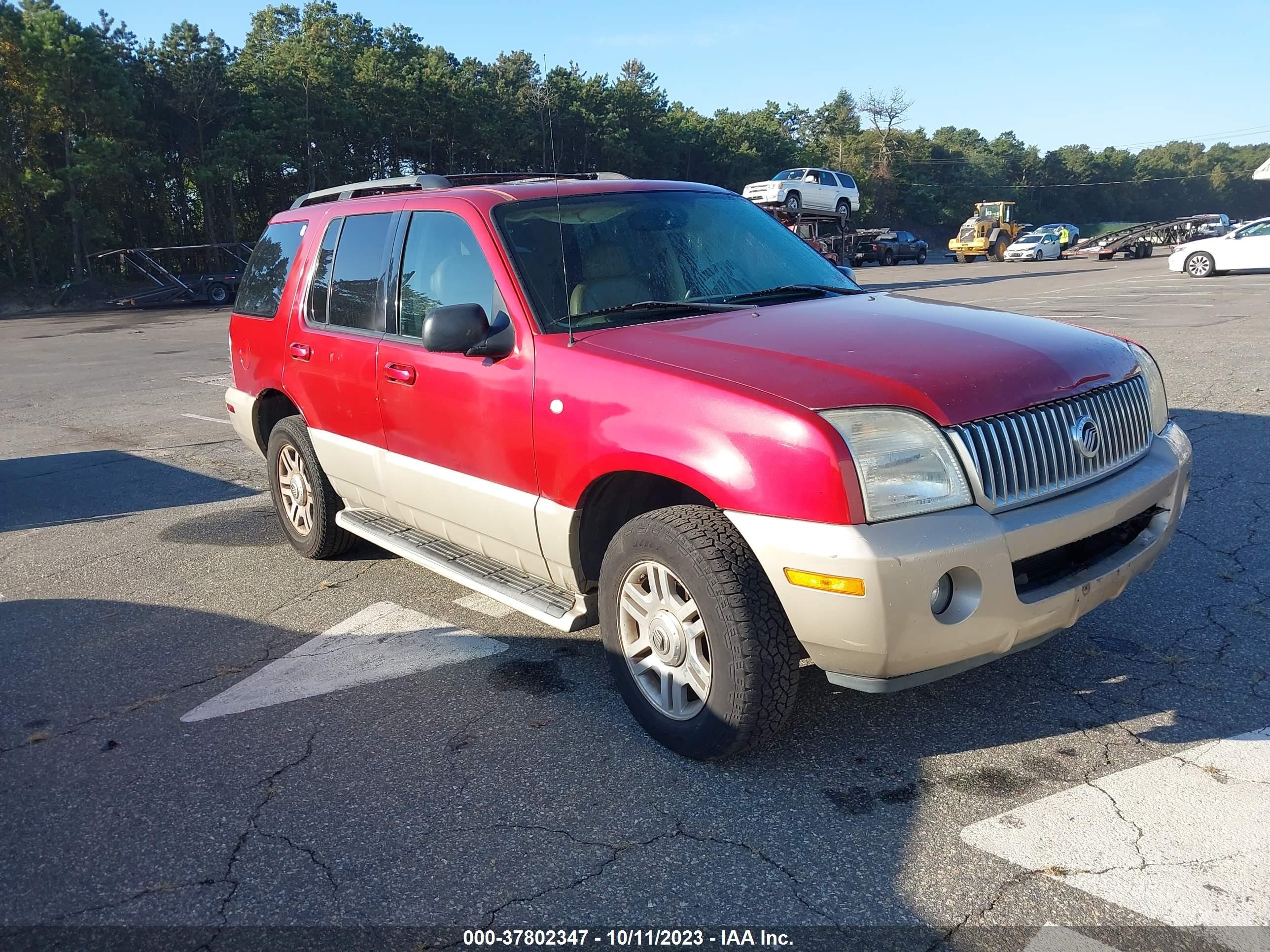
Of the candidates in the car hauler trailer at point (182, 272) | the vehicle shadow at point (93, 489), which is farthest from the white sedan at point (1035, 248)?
the vehicle shadow at point (93, 489)

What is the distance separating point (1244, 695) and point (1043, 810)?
1168 millimetres

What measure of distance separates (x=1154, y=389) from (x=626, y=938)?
2.84m

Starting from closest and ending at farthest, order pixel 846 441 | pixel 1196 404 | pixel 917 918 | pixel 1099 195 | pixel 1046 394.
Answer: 1. pixel 917 918
2. pixel 846 441
3. pixel 1046 394
4. pixel 1196 404
5. pixel 1099 195

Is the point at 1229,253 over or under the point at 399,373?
over

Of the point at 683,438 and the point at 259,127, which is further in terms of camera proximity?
the point at 259,127

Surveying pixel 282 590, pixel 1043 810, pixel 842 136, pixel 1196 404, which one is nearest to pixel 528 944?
pixel 1043 810

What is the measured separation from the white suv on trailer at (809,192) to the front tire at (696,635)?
30810mm

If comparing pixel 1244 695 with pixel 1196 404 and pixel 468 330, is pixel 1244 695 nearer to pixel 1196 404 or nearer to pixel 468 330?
pixel 468 330

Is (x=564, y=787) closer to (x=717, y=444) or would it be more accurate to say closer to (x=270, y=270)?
(x=717, y=444)

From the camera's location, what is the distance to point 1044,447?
3146mm

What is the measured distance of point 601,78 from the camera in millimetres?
64688

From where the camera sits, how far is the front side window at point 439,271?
13.4 ft

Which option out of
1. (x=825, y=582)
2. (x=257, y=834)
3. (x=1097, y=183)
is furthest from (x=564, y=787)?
(x=1097, y=183)

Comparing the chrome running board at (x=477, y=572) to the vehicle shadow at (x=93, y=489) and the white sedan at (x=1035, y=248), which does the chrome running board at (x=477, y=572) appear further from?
the white sedan at (x=1035, y=248)
